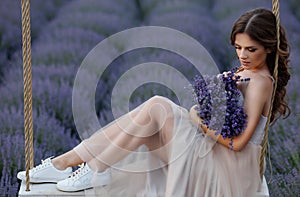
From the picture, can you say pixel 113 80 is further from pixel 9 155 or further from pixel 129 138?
pixel 129 138

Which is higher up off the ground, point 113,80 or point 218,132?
point 113,80

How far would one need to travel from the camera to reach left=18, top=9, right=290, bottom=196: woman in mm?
2277

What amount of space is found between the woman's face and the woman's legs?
0.33 m

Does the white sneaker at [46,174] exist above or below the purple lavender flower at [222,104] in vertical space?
below

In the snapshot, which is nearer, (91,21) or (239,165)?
(239,165)

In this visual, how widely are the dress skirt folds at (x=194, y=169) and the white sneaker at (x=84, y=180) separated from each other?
0.02m

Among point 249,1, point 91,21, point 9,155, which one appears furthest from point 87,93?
point 249,1

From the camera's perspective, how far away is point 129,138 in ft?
7.77

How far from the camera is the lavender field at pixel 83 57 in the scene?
3.43 metres

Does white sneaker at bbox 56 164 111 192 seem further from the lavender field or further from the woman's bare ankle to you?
the lavender field

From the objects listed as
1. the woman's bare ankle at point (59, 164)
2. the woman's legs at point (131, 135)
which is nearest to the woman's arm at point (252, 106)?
the woman's legs at point (131, 135)

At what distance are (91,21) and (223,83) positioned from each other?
141 inches

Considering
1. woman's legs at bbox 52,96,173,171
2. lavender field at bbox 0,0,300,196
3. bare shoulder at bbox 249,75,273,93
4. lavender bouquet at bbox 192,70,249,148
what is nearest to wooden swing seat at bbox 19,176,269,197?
woman's legs at bbox 52,96,173,171

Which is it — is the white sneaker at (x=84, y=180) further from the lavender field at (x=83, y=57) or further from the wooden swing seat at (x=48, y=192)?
the lavender field at (x=83, y=57)
